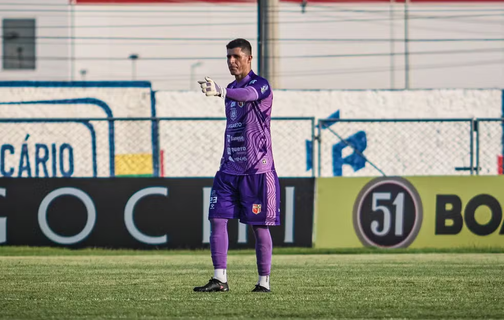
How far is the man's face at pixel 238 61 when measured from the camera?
7523mm

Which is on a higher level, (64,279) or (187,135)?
(187,135)

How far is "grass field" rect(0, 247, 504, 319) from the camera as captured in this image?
20.7 feet

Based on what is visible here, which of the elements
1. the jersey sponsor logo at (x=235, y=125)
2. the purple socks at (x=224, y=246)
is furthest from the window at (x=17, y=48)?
the purple socks at (x=224, y=246)

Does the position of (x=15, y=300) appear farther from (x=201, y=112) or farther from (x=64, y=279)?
(x=201, y=112)

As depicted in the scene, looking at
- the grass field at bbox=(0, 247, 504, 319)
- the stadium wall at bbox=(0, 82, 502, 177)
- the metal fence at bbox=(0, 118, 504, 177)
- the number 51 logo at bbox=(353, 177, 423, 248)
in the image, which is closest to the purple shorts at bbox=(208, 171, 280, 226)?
Result: the grass field at bbox=(0, 247, 504, 319)

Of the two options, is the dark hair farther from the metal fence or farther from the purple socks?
the metal fence

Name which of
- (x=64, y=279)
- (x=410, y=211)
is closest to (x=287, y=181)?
(x=410, y=211)

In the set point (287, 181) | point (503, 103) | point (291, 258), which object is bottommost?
point (291, 258)

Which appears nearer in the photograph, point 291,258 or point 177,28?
point 291,258

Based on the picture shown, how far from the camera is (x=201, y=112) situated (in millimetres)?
22938

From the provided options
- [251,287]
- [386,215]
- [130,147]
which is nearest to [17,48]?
[130,147]

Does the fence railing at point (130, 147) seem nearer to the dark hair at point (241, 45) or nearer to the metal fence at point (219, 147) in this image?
Answer: the metal fence at point (219, 147)

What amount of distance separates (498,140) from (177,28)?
17.5 m

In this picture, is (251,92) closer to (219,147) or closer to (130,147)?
(130,147)
